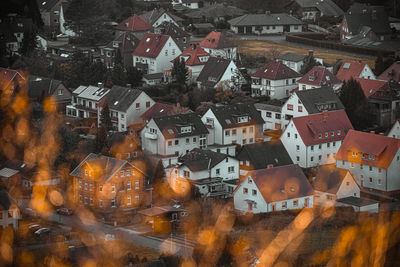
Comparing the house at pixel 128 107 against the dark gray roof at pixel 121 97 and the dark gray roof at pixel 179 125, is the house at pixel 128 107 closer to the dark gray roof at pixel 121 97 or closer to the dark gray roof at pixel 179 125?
the dark gray roof at pixel 121 97

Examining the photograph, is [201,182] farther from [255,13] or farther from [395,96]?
[255,13]

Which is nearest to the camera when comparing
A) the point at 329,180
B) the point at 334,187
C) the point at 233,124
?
the point at 334,187

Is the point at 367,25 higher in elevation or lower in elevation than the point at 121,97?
higher

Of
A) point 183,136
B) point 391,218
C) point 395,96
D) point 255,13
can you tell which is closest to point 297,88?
point 395,96

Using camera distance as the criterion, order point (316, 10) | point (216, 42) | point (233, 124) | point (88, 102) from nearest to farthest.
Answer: point (233, 124) → point (88, 102) → point (216, 42) → point (316, 10)

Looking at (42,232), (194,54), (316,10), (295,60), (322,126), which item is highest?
(316,10)

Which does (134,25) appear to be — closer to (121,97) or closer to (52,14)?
(52,14)

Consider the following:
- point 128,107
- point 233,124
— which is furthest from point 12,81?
point 233,124
